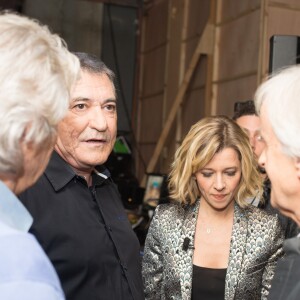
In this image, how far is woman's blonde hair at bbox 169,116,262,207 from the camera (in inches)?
92.7

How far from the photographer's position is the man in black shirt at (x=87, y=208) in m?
1.59

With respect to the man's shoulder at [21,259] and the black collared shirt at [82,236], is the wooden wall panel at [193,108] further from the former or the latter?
the man's shoulder at [21,259]

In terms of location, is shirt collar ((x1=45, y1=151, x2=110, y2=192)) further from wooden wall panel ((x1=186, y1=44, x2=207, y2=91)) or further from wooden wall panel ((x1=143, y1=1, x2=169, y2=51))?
wooden wall panel ((x1=143, y1=1, x2=169, y2=51))

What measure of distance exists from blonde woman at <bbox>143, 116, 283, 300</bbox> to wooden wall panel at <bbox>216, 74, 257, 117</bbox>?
3053mm

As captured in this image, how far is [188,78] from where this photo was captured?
21.7 ft

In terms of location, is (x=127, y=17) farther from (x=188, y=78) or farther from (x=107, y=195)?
(x=107, y=195)

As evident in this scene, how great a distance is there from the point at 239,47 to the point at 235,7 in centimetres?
47

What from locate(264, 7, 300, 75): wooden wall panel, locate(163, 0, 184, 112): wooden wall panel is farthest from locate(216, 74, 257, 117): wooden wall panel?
locate(163, 0, 184, 112): wooden wall panel

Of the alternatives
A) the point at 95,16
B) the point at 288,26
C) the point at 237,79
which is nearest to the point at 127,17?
the point at 95,16

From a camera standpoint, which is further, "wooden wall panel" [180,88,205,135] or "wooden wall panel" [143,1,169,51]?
"wooden wall panel" [143,1,169,51]

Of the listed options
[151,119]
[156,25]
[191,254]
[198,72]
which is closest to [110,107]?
[191,254]

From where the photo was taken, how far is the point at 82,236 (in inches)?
64.7

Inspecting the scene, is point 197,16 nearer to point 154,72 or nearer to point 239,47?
point 239,47

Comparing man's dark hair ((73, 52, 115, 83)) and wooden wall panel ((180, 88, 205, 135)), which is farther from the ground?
wooden wall panel ((180, 88, 205, 135))
